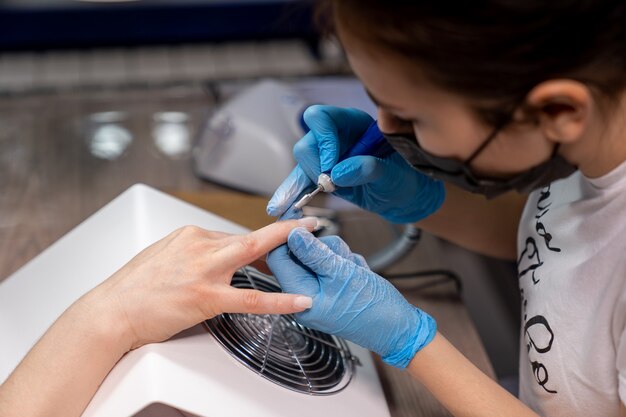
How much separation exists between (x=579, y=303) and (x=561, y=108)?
1.12 ft

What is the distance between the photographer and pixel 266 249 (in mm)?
1043

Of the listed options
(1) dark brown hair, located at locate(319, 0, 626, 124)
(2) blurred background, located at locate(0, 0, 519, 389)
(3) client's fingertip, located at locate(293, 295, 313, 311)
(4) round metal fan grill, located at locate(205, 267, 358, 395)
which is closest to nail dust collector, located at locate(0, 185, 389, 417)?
(4) round metal fan grill, located at locate(205, 267, 358, 395)

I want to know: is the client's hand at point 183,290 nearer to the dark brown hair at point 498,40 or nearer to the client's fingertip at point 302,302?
the client's fingertip at point 302,302

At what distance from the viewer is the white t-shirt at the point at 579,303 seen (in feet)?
3.37

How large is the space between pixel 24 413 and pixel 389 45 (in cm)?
67

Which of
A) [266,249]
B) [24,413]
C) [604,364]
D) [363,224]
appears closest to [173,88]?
[363,224]

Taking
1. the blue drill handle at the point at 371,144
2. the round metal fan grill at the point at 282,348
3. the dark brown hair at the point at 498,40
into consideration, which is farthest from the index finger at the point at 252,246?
the dark brown hair at the point at 498,40

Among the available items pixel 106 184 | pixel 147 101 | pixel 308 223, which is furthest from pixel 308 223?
pixel 147 101

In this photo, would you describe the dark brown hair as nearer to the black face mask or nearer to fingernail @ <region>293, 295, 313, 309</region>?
the black face mask

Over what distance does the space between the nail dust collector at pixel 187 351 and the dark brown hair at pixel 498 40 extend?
0.48 metres

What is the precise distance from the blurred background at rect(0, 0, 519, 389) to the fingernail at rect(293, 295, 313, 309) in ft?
1.53

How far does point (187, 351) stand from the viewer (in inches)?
39.1

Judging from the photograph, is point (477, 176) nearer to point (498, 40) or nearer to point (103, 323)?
point (498, 40)

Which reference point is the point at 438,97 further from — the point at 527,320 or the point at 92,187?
the point at 92,187
